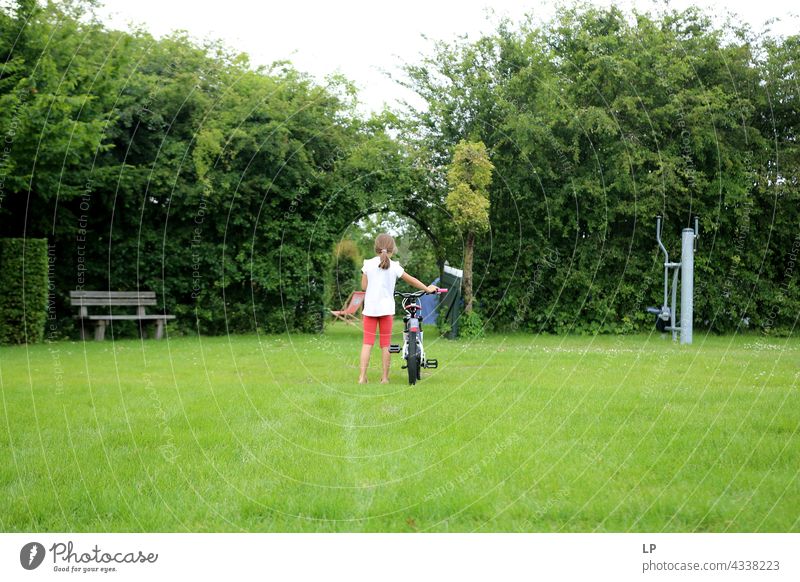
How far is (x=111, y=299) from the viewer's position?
17.8m

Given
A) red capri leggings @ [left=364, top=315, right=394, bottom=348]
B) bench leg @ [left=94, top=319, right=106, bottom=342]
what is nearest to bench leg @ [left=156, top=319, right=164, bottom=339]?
bench leg @ [left=94, top=319, right=106, bottom=342]

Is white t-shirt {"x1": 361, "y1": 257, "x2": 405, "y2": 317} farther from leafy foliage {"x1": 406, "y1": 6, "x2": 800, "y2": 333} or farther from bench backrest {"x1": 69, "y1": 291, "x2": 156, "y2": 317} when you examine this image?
bench backrest {"x1": 69, "y1": 291, "x2": 156, "y2": 317}

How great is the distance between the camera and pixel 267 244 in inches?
744

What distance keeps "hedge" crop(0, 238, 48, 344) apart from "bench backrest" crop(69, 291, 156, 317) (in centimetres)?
162

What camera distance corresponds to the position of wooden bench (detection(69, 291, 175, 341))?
17109 millimetres

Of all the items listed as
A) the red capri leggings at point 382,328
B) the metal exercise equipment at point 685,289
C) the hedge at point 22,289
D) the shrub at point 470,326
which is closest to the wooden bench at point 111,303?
the hedge at point 22,289

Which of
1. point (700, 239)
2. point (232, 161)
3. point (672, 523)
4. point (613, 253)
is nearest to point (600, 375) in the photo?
point (672, 523)

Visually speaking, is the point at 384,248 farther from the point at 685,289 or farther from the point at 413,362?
the point at 685,289

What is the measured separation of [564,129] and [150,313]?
10831 millimetres

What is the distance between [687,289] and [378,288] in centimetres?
817

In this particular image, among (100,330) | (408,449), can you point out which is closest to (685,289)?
(408,449)

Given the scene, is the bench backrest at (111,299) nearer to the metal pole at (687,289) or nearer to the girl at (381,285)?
the girl at (381,285)

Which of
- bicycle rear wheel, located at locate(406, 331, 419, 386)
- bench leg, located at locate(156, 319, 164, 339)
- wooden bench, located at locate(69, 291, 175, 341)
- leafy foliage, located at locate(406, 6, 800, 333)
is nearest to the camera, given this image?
bicycle rear wheel, located at locate(406, 331, 419, 386)

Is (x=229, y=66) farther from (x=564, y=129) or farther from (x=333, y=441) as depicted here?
(x=333, y=441)
